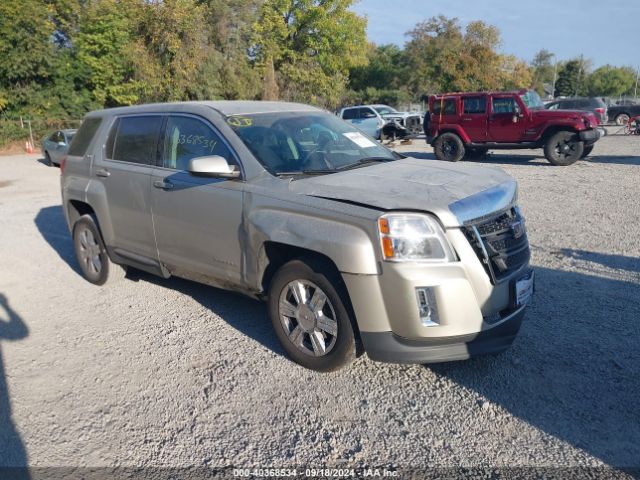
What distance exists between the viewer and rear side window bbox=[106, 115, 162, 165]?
5.03 meters

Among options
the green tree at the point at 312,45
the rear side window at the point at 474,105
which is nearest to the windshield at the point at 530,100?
the rear side window at the point at 474,105

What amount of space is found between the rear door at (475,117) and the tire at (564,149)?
5.99 feet

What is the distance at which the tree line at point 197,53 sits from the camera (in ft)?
95.6

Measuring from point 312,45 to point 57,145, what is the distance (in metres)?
26.2

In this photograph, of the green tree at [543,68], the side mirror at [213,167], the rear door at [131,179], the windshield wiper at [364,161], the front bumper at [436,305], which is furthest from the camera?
the green tree at [543,68]

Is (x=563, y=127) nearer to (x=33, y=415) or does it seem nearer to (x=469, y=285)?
(x=469, y=285)

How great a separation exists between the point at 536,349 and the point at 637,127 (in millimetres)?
23493

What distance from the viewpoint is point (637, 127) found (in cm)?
2344

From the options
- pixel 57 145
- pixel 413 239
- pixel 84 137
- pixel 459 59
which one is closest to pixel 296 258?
pixel 413 239

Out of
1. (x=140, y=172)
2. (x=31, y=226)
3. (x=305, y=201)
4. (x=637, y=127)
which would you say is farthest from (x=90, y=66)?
(x=305, y=201)

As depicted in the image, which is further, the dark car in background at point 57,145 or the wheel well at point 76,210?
the dark car in background at point 57,145

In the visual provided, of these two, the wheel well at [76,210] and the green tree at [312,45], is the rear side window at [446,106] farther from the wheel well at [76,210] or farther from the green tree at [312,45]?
the green tree at [312,45]

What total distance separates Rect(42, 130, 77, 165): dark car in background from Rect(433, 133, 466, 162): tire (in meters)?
12.3

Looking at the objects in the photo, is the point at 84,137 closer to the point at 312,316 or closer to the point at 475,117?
the point at 312,316
